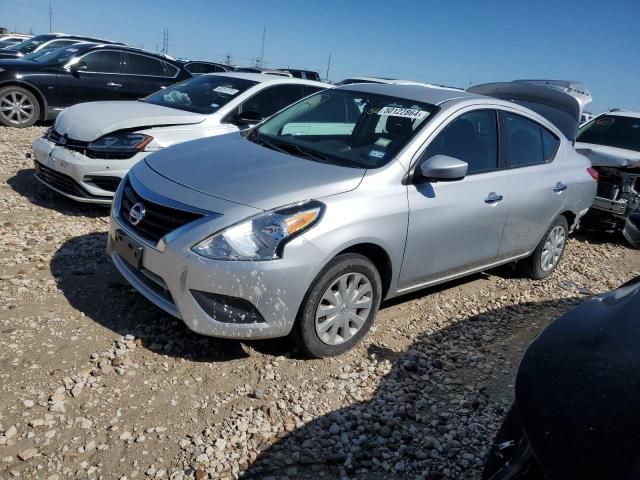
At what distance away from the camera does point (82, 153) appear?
5.25m

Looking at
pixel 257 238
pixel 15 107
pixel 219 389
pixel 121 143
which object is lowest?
pixel 15 107

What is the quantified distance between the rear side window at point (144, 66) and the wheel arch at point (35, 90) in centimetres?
146

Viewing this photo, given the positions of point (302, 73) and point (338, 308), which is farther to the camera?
point (302, 73)

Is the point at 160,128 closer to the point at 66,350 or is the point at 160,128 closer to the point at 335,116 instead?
the point at 335,116

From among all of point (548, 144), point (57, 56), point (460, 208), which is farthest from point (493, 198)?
point (57, 56)

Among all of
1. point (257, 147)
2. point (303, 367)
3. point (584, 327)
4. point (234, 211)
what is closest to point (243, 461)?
point (303, 367)

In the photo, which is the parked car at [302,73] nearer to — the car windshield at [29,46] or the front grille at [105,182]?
the car windshield at [29,46]

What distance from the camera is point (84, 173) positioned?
512 centimetres

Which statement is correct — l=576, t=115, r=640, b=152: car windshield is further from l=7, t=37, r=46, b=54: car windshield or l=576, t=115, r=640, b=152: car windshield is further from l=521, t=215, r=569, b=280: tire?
l=7, t=37, r=46, b=54: car windshield

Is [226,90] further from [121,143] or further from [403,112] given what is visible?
[403,112]

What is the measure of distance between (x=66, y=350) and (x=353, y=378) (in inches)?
67.3

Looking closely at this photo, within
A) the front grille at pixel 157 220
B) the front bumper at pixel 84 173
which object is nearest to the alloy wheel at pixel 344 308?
the front grille at pixel 157 220

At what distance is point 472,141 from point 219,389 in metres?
2.61

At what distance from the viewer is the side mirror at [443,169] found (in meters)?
3.54
